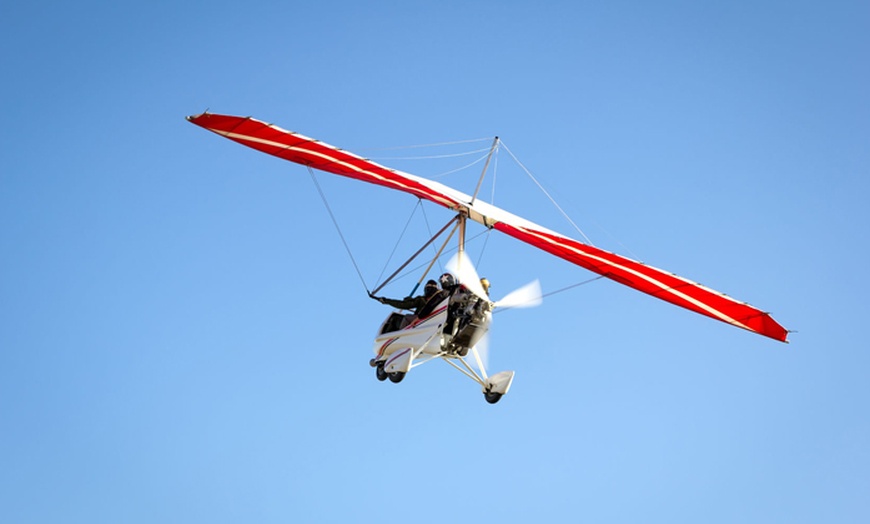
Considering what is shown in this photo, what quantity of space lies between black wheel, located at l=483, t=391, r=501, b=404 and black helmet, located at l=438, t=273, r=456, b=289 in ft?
5.89

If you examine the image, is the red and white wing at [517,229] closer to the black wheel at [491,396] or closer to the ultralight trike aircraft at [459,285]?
the ultralight trike aircraft at [459,285]

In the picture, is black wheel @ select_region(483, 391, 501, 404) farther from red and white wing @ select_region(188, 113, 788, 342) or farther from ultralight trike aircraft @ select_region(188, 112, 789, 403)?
red and white wing @ select_region(188, 113, 788, 342)

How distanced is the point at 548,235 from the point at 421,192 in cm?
212

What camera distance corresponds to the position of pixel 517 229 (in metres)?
20.8

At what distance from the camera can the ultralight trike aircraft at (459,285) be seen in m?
20.0

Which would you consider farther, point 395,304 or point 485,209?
point 485,209

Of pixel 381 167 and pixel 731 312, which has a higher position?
pixel 381 167

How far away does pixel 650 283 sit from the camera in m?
21.5

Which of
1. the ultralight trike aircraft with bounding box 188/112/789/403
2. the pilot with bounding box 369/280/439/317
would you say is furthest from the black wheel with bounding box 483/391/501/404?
the pilot with bounding box 369/280/439/317

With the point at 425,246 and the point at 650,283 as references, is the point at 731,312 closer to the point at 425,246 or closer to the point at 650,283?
the point at 650,283

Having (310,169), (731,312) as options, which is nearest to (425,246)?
(310,169)

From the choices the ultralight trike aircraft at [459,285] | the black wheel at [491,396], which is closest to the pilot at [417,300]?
the ultralight trike aircraft at [459,285]

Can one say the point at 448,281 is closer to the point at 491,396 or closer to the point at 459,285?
the point at 459,285

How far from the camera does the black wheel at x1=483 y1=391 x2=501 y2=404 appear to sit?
2066 centimetres
